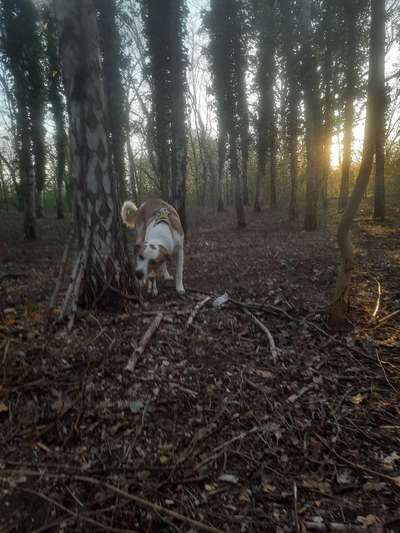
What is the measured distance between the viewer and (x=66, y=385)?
3.09 metres

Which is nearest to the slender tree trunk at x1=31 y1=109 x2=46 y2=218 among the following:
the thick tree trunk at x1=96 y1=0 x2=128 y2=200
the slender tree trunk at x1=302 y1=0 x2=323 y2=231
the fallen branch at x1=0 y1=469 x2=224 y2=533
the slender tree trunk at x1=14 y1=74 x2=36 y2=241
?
the slender tree trunk at x1=14 y1=74 x2=36 y2=241

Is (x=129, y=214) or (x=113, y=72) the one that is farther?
(x=113, y=72)

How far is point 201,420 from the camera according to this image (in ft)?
9.62

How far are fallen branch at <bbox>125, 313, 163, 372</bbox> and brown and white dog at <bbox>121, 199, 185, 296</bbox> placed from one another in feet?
3.10

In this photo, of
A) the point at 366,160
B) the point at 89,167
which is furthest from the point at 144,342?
the point at 366,160

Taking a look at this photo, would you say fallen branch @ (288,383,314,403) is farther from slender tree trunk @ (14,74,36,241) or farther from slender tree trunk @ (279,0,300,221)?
slender tree trunk @ (14,74,36,241)

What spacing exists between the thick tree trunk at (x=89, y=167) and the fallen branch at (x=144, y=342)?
2.49ft

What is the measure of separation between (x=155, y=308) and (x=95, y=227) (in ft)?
4.94

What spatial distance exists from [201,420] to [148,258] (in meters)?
2.76

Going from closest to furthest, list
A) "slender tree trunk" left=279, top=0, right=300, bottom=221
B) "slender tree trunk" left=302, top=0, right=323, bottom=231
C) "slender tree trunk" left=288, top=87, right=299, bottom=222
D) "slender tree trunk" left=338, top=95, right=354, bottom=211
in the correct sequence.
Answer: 1. "slender tree trunk" left=302, top=0, right=323, bottom=231
2. "slender tree trunk" left=279, top=0, right=300, bottom=221
3. "slender tree trunk" left=288, top=87, right=299, bottom=222
4. "slender tree trunk" left=338, top=95, right=354, bottom=211

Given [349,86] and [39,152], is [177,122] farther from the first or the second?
[39,152]

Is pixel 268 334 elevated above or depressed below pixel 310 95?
below

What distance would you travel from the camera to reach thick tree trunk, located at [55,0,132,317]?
159 inches

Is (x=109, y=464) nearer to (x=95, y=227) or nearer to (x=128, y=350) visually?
(x=128, y=350)
